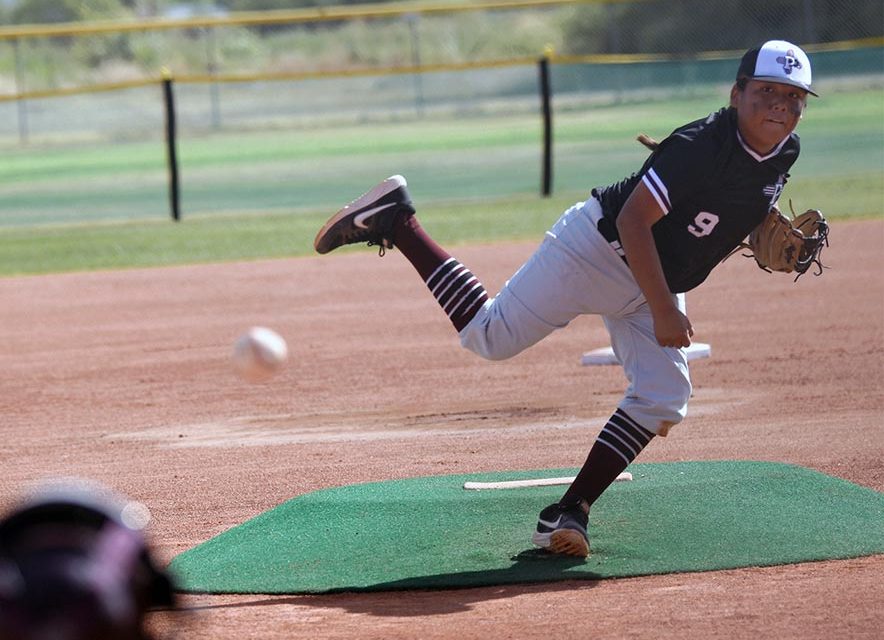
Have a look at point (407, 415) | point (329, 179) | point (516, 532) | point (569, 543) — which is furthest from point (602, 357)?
point (329, 179)

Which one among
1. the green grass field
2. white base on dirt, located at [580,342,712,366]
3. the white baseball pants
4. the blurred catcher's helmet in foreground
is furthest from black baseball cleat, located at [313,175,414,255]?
the green grass field

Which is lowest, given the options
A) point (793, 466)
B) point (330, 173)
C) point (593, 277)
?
point (330, 173)

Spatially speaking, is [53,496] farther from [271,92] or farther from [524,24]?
[524,24]

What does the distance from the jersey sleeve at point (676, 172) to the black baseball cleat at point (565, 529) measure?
1.03 metres

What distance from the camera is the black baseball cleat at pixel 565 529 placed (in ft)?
14.9

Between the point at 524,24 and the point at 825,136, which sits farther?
the point at 524,24

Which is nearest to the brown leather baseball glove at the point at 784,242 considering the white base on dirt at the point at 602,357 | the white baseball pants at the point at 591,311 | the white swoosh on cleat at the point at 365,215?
the white baseball pants at the point at 591,311

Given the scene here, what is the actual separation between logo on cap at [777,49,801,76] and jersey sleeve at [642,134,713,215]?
370 millimetres

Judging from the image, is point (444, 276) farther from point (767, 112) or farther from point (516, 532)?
point (767, 112)

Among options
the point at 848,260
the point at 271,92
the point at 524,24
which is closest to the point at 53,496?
the point at 848,260

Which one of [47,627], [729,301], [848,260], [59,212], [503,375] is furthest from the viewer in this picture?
[59,212]

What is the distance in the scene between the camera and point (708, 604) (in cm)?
411

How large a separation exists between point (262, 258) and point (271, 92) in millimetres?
20395

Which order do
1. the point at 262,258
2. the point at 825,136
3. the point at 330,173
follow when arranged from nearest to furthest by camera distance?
the point at 262,258, the point at 825,136, the point at 330,173
